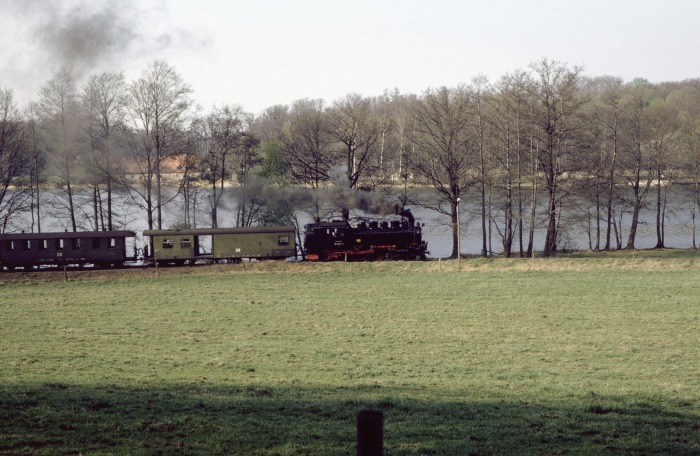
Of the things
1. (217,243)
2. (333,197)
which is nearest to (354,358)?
(217,243)

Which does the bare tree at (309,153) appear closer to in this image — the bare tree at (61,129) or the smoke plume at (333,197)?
the smoke plume at (333,197)

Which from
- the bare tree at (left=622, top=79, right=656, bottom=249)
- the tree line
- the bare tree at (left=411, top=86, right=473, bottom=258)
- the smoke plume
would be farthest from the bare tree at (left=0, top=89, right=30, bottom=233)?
the bare tree at (left=622, top=79, right=656, bottom=249)

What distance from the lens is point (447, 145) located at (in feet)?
183

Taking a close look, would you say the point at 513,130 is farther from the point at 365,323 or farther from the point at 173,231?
the point at 365,323

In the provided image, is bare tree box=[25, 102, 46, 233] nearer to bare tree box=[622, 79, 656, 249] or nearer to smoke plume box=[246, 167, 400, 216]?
smoke plume box=[246, 167, 400, 216]

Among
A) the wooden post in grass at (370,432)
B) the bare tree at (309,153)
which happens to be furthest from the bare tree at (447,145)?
the wooden post in grass at (370,432)

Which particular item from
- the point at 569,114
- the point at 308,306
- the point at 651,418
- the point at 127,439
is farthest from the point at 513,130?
the point at 127,439

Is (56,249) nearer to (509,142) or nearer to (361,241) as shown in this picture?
(361,241)

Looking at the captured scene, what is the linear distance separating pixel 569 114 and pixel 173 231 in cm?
2904

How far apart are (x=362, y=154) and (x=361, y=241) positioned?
56.4 feet

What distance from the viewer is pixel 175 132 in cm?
5478

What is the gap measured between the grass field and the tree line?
43.6 feet

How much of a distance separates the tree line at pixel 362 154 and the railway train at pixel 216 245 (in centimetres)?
394

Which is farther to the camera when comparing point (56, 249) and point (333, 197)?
point (333, 197)
